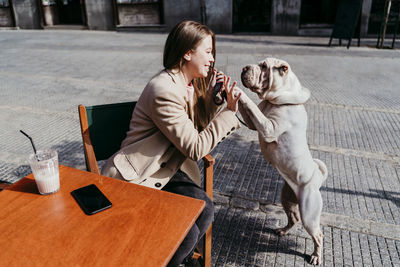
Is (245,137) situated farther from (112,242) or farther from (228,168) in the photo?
(112,242)

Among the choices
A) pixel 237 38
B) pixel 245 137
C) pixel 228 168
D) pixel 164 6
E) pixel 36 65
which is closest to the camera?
pixel 228 168

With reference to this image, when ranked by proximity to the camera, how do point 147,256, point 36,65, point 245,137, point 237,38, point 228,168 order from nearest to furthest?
point 147,256, point 228,168, point 245,137, point 36,65, point 237,38

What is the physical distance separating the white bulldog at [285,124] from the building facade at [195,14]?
46.1ft

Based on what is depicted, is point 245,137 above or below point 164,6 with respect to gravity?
below

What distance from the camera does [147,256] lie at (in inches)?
49.4

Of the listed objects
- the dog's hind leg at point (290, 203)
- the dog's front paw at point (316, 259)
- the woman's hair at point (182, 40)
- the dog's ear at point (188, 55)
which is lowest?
the dog's front paw at point (316, 259)

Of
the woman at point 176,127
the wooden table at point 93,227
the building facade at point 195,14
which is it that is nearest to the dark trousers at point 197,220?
the woman at point 176,127

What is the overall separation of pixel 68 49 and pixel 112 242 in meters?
11.8

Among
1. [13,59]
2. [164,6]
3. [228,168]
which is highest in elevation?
[164,6]

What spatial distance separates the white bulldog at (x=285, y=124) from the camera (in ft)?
6.77

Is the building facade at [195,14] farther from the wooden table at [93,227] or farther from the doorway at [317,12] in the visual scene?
the wooden table at [93,227]

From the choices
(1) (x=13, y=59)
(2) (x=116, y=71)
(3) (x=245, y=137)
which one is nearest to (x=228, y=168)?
(3) (x=245, y=137)

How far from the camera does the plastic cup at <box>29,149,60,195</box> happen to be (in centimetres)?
157

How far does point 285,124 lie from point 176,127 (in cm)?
71
